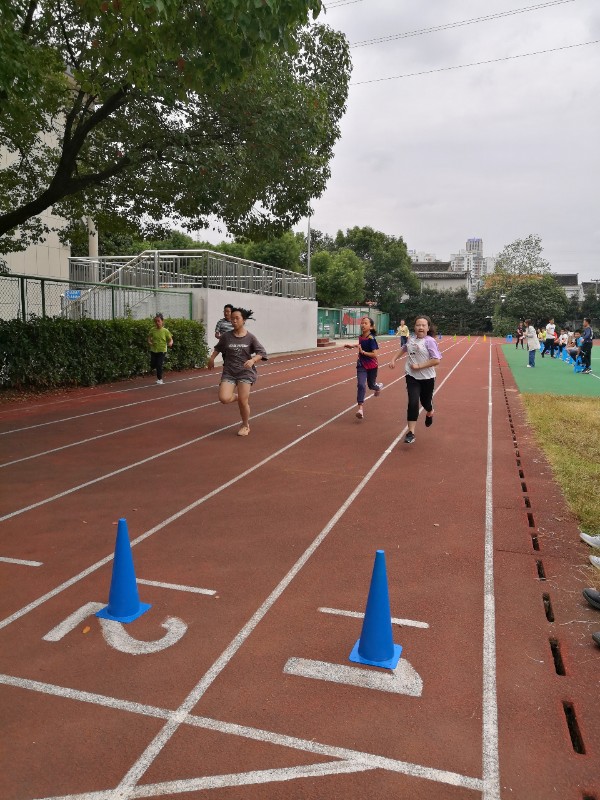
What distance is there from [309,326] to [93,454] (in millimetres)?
26100

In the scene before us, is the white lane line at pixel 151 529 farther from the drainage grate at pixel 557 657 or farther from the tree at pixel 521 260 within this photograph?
the tree at pixel 521 260

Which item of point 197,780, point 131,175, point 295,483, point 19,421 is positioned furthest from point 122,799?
point 131,175

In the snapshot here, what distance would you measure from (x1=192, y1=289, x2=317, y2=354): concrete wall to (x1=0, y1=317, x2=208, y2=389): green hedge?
3223mm

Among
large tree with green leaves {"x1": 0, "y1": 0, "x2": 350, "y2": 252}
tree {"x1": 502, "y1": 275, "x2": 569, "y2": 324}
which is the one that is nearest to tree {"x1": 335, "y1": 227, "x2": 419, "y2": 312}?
tree {"x1": 502, "y1": 275, "x2": 569, "y2": 324}

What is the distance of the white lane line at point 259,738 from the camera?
2531mm

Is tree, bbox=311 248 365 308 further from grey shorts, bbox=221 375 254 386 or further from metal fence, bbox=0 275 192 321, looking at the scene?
grey shorts, bbox=221 375 254 386

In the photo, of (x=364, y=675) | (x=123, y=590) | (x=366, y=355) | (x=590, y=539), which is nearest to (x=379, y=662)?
(x=364, y=675)

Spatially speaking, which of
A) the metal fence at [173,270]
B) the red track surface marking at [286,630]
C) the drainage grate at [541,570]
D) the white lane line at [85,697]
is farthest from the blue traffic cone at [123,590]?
the metal fence at [173,270]

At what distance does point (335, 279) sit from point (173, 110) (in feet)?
134

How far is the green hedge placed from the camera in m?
13.1

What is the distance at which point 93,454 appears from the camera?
8164 millimetres

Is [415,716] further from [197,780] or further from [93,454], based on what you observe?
[93,454]

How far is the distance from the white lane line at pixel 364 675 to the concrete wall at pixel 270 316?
19.4 meters

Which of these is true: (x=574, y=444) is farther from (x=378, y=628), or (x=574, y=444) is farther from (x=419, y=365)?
(x=378, y=628)
